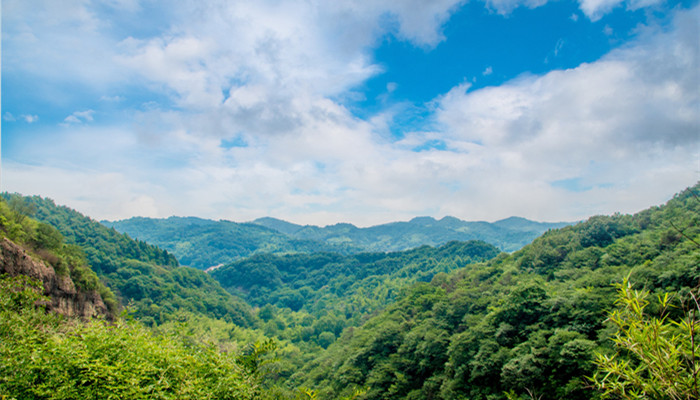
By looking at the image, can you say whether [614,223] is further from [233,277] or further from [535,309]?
[233,277]

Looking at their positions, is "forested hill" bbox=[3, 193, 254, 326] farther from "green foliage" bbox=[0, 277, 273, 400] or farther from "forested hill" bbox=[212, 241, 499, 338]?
"green foliage" bbox=[0, 277, 273, 400]

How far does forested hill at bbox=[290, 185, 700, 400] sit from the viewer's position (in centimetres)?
1420

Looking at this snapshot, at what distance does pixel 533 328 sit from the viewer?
17953 mm

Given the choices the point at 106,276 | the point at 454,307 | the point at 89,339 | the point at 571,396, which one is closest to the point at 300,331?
the point at 106,276

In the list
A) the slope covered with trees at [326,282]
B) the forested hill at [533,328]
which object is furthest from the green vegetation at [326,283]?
the forested hill at [533,328]

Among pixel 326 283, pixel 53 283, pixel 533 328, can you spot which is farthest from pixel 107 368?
pixel 326 283

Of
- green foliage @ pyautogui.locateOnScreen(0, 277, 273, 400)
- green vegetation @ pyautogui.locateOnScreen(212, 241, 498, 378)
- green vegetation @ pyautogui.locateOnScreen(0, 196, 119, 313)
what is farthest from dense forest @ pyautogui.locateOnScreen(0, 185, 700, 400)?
green vegetation @ pyautogui.locateOnScreen(212, 241, 498, 378)

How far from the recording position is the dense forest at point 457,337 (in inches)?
122

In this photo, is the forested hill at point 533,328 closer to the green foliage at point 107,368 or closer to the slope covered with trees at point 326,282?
the green foliage at point 107,368

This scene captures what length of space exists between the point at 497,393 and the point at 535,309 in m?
5.25

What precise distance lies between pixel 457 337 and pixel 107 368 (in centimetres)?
1945

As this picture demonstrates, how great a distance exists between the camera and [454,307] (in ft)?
86.3

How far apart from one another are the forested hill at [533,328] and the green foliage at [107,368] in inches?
259

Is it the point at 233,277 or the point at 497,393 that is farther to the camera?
the point at 233,277
